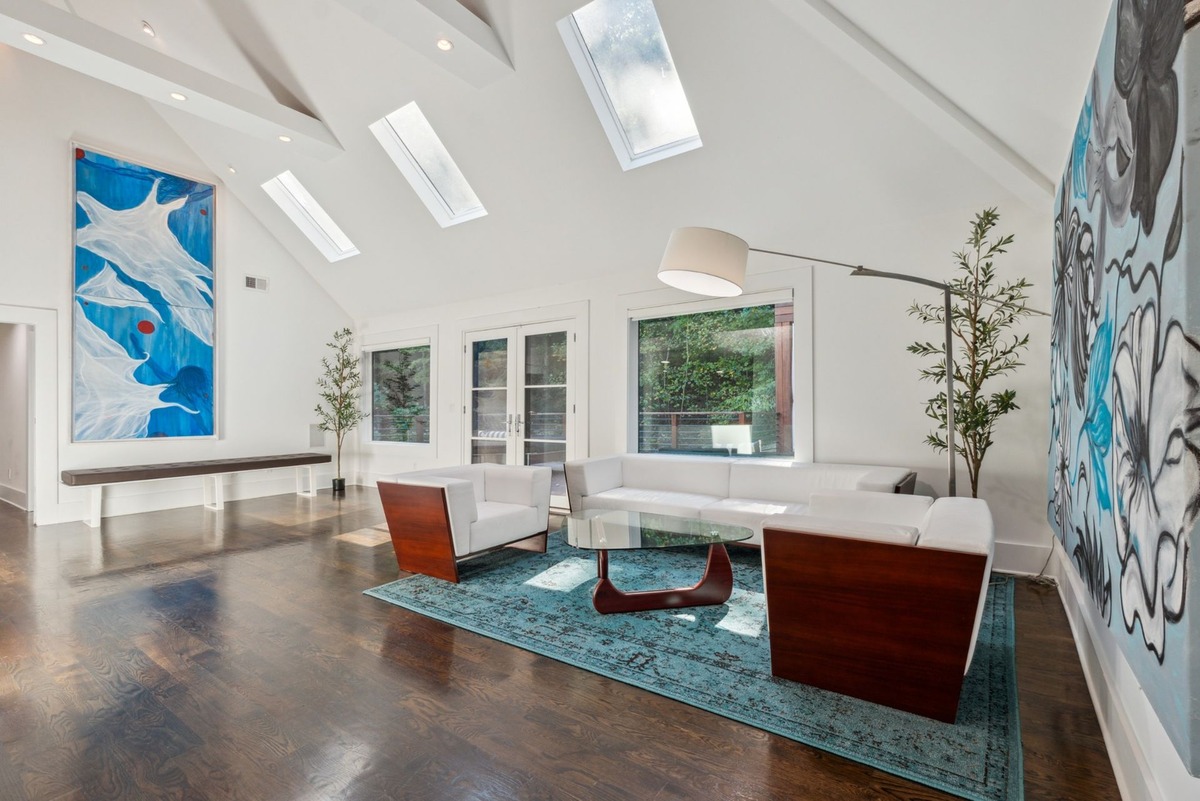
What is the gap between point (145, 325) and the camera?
20.2 ft

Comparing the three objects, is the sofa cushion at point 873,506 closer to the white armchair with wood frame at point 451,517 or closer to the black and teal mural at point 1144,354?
the black and teal mural at point 1144,354

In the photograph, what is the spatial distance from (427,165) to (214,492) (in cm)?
438

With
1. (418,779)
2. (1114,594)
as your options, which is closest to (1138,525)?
(1114,594)

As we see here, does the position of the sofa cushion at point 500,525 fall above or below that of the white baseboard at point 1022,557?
above

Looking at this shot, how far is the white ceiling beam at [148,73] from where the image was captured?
12.8 ft

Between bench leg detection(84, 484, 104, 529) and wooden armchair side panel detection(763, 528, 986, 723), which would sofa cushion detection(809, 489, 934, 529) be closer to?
wooden armchair side panel detection(763, 528, 986, 723)

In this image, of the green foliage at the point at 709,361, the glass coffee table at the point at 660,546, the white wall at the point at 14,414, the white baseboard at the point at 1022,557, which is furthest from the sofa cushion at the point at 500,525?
the white wall at the point at 14,414

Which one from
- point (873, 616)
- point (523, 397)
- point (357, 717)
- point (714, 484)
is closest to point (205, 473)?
point (523, 397)

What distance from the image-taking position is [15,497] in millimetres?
6328

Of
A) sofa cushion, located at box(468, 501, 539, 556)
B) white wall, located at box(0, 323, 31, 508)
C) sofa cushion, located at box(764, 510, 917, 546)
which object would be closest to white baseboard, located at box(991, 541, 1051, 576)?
sofa cushion, located at box(764, 510, 917, 546)

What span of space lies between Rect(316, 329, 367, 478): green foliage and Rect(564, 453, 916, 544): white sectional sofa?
4346mm

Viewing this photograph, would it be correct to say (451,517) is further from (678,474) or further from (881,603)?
(881,603)

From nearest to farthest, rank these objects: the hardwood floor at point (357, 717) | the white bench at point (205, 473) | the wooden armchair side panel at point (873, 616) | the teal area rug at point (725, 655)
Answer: the hardwood floor at point (357, 717) < the teal area rug at point (725, 655) < the wooden armchair side panel at point (873, 616) < the white bench at point (205, 473)

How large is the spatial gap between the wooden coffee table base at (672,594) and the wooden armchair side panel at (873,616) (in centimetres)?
88
